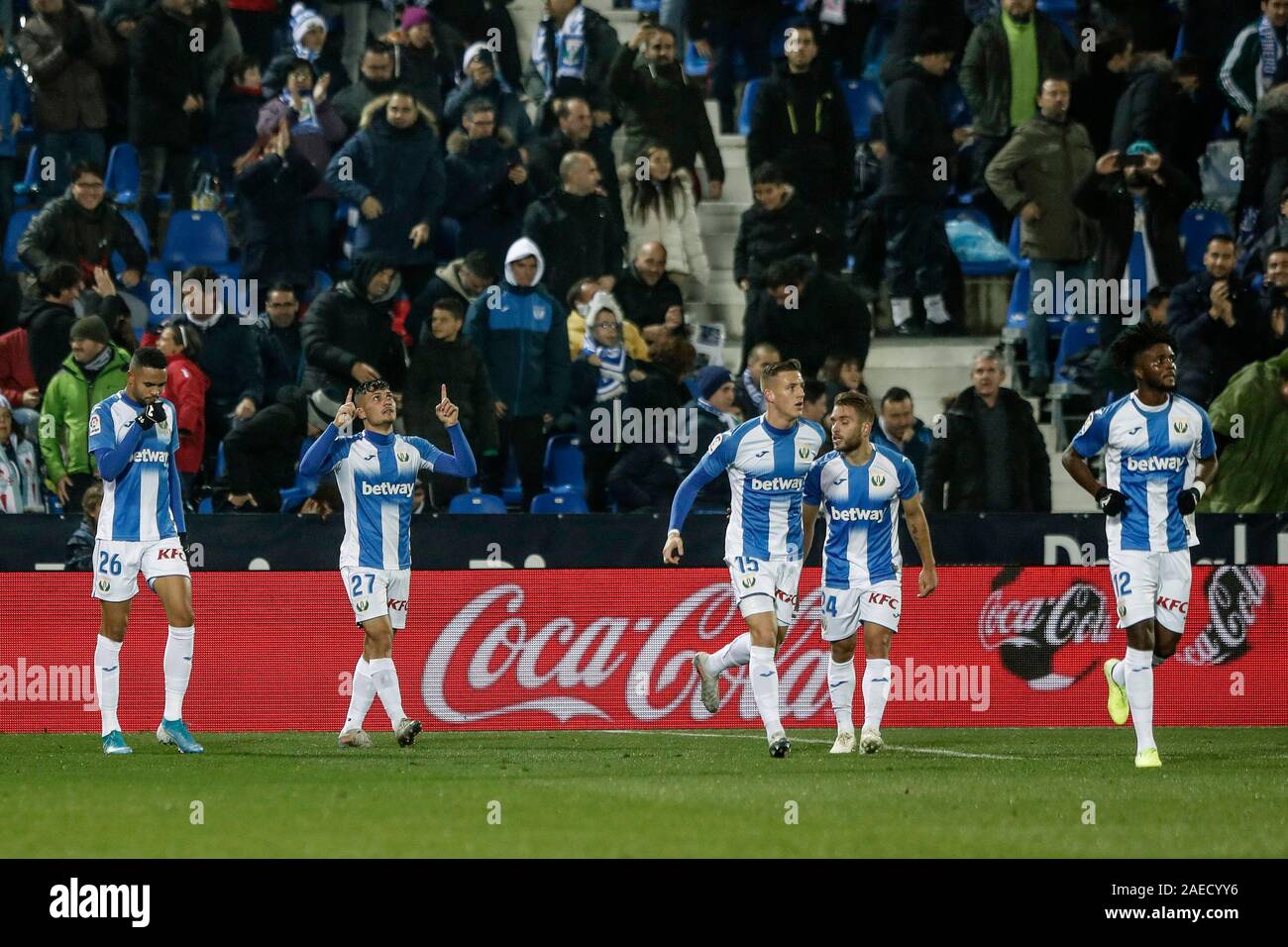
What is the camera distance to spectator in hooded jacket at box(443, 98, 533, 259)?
59.4ft

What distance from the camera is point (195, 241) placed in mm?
18828

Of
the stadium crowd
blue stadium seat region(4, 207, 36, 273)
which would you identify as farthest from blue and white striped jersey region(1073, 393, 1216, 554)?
blue stadium seat region(4, 207, 36, 273)

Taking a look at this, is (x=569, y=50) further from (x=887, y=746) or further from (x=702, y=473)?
(x=887, y=746)

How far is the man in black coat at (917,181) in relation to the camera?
1836 centimetres

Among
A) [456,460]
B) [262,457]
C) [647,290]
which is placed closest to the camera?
[456,460]

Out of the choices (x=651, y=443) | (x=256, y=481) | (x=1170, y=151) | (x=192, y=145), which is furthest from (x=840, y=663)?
(x=192, y=145)

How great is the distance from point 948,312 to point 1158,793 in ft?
30.5

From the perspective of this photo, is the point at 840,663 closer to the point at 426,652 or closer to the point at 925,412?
the point at 426,652

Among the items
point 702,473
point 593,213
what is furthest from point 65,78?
point 702,473

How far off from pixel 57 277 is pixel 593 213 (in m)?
4.55

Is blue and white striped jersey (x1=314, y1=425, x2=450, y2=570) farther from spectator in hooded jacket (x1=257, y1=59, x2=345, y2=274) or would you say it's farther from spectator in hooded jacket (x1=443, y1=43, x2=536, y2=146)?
spectator in hooded jacket (x1=443, y1=43, x2=536, y2=146)

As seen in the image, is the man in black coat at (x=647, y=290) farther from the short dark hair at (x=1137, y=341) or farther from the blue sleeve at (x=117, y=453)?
the short dark hair at (x=1137, y=341)

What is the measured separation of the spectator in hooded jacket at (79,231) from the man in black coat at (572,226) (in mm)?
3577

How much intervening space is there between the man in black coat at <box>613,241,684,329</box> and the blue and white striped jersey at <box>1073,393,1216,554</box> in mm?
6558
